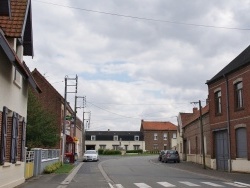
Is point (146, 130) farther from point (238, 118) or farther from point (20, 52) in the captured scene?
point (20, 52)

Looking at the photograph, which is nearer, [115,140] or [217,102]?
[217,102]

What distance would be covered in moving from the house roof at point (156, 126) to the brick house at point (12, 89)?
98.9m

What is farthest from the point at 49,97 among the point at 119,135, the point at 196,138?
the point at 119,135

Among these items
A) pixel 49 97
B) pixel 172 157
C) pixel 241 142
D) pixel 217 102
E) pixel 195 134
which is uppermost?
pixel 49 97

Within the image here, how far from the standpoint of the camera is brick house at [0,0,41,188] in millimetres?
14672

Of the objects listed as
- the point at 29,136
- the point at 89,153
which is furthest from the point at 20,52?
the point at 89,153

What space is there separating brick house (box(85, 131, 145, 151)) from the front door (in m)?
82.4

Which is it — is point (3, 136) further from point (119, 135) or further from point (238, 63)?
point (119, 135)

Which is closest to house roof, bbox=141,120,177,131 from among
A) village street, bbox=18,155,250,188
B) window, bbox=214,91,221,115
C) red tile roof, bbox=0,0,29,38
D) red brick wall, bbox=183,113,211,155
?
red brick wall, bbox=183,113,211,155

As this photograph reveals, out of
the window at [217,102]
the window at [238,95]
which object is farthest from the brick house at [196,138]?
the window at [238,95]

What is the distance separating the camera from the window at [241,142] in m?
29.4

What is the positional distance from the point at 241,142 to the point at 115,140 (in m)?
90.2

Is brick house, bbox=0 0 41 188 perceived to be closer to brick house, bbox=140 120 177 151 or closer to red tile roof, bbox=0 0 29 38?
red tile roof, bbox=0 0 29 38

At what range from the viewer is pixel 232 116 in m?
31.4
